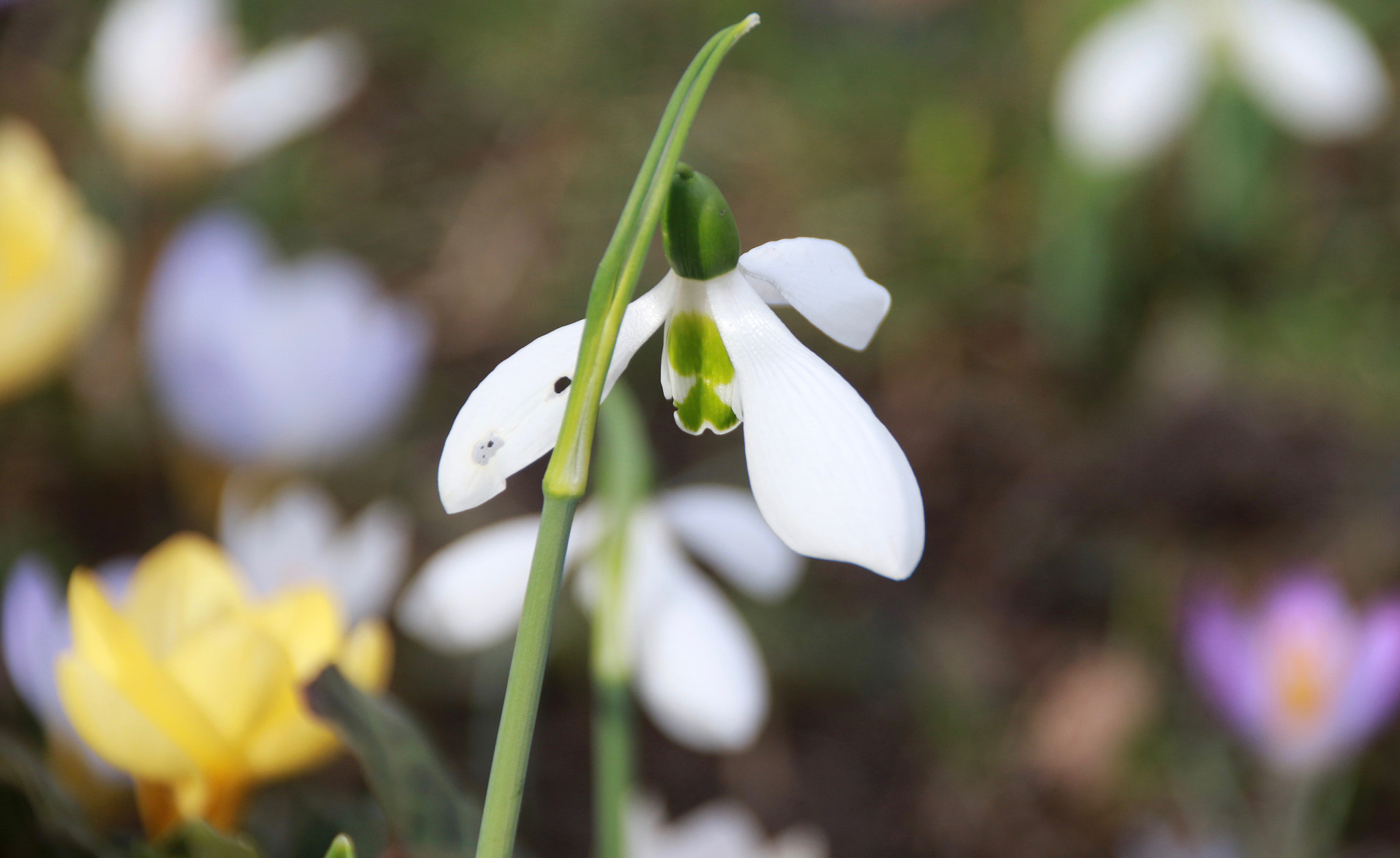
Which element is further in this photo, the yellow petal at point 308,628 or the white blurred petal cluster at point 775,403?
the yellow petal at point 308,628

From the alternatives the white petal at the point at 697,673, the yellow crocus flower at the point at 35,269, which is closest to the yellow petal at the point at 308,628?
the white petal at the point at 697,673

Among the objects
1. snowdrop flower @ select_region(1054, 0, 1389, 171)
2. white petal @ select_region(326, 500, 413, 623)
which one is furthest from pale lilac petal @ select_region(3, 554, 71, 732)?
snowdrop flower @ select_region(1054, 0, 1389, 171)

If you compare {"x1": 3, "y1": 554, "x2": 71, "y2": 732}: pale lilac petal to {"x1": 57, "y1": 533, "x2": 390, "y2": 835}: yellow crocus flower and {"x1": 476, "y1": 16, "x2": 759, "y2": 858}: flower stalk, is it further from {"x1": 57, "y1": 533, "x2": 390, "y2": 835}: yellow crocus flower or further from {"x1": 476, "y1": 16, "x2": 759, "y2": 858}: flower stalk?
{"x1": 476, "y1": 16, "x2": 759, "y2": 858}: flower stalk

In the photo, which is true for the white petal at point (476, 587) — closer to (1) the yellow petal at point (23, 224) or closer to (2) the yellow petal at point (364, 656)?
(2) the yellow petal at point (364, 656)

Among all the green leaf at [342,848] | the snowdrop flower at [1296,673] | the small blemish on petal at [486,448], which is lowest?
the snowdrop flower at [1296,673]

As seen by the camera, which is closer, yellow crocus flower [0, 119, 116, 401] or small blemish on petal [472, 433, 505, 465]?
small blemish on petal [472, 433, 505, 465]

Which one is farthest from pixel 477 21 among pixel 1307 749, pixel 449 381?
pixel 1307 749

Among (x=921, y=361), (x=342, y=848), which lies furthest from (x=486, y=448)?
(x=921, y=361)
